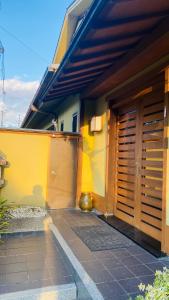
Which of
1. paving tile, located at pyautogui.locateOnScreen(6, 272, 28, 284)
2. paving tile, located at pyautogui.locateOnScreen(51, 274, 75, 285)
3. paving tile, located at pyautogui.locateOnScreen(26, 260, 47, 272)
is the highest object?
paving tile, located at pyautogui.locateOnScreen(6, 272, 28, 284)

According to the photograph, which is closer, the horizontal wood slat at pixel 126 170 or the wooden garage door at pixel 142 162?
the wooden garage door at pixel 142 162

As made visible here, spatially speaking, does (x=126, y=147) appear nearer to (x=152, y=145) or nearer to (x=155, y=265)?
(x=152, y=145)

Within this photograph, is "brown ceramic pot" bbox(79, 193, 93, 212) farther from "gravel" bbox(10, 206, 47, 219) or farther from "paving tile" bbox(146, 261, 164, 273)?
"paving tile" bbox(146, 261, 164, 273)

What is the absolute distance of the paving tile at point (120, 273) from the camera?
9.55ft

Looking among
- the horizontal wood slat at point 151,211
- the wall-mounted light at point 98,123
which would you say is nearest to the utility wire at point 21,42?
the wall-mounted light at point 98,123

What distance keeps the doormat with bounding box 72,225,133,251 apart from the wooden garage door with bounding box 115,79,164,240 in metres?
0.53

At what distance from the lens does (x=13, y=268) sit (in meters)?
3.18

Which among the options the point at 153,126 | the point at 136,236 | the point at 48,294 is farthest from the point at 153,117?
the point at 48,294

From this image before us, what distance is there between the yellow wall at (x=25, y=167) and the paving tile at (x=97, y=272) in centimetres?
335

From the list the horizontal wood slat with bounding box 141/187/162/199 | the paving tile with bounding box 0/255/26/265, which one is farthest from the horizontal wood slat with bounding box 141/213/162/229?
the paving tile with bounding box 0/255/26/265

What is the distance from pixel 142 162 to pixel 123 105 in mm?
1504

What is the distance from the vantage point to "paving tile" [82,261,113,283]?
2.84 metres

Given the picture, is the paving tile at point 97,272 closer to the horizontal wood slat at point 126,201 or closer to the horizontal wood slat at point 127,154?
the horizontal wood slat at point 126,201

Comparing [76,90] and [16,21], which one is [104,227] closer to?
[76,90]
